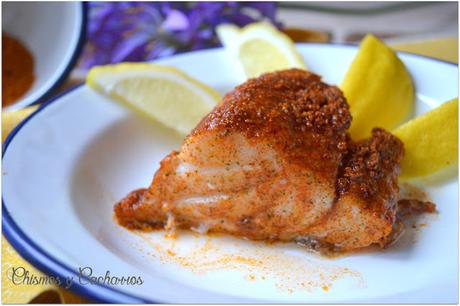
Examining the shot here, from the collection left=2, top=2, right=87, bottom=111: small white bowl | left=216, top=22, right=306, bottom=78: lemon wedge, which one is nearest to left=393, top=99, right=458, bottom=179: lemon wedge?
left=216, top=22, right=306, bottom=78: lemon wedge

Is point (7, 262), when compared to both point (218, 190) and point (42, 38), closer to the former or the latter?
point (218, 190)

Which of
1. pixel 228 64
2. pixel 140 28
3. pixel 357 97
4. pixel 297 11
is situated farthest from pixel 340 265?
pixel 297 11

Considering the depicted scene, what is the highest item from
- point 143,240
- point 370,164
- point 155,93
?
point 155,93

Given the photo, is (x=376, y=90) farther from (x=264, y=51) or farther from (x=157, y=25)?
(x=157, y=25)

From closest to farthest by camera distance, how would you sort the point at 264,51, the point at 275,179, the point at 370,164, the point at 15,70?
the point at 275,179 → the point at 370,164 → the point at 264,51 → the point at 15,70

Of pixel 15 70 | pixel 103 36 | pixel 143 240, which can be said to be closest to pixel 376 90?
pixel 143 240

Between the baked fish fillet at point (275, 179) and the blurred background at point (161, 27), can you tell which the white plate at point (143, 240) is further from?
the blurred background at point (161, 27)

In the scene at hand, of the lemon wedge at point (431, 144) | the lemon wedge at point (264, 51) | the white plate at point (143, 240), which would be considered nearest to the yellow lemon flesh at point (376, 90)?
the white plate at point (143, 240)

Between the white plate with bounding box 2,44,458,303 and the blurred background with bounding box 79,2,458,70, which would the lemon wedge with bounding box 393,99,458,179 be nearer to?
the white plate with bounding box 2,44,458,303
